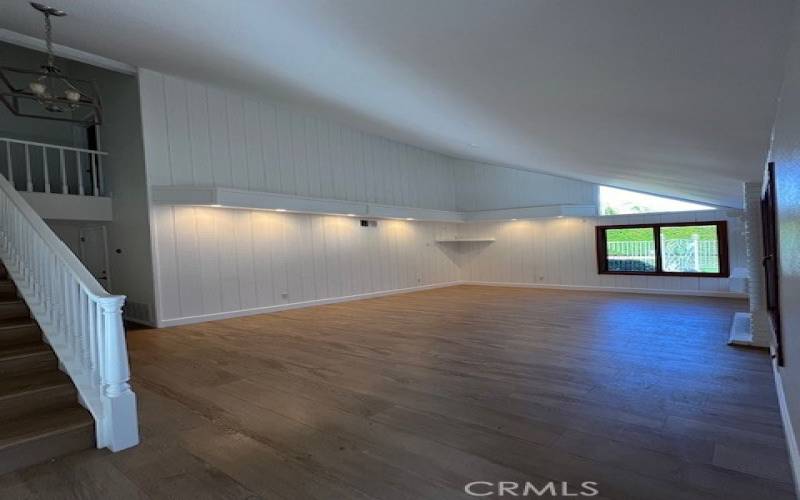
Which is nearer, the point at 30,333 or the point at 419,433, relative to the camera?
the point at 419,433

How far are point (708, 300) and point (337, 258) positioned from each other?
7.98m

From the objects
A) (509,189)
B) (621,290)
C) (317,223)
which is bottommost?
(621,290)

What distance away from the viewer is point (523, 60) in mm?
2400

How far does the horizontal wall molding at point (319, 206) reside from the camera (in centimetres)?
675

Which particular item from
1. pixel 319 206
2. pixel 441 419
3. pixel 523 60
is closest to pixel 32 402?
pixel 441 419

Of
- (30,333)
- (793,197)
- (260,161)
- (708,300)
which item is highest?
(260,161)

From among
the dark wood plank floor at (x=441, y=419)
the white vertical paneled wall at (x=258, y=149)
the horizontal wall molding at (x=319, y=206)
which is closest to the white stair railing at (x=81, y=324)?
the dark wood plank floor at (x=441, y=419)

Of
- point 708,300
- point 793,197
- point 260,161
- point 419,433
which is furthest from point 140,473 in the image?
point 708,300

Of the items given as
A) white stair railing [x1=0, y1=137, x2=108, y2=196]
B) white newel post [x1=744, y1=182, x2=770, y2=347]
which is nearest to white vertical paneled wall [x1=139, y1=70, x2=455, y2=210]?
white stair railing [x1=0, y1=137, x2=108, y2=196]

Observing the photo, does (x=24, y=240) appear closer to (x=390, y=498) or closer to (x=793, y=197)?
(x=390, y=498)

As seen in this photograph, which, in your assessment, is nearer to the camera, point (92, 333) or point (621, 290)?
point (92, 333)

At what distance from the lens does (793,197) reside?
1604 millimetres

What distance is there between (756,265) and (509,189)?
7.83 metres

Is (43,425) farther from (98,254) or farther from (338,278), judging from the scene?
(338,278)
